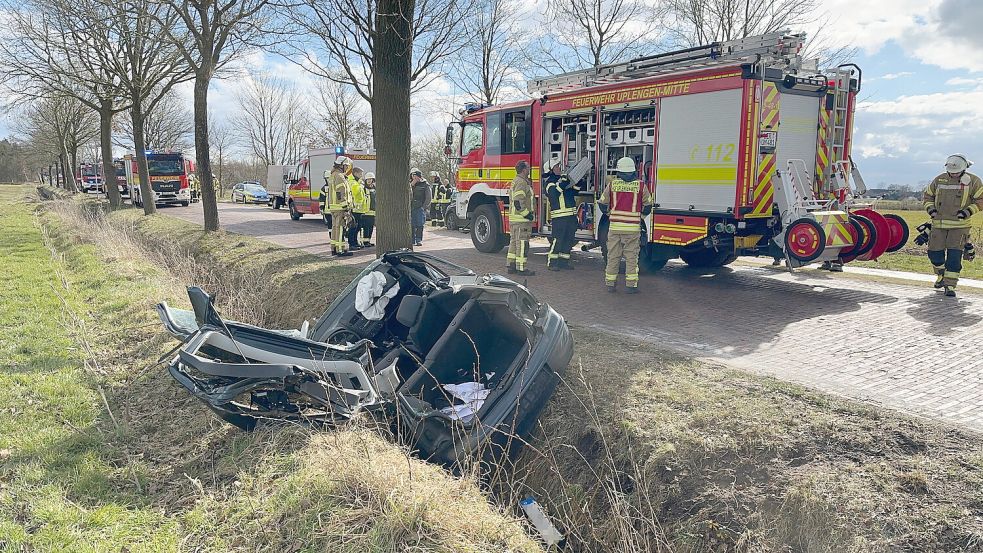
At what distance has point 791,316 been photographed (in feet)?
23.0

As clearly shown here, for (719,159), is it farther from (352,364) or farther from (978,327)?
(352,364)

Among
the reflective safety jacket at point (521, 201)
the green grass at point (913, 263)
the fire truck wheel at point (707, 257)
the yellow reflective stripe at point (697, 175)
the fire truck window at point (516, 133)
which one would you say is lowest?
the green grass at point (913, 263)

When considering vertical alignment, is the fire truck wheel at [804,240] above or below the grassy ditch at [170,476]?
A: above

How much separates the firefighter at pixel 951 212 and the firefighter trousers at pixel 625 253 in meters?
3.82

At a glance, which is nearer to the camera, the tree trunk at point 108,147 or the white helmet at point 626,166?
the white helmet at point 626,166

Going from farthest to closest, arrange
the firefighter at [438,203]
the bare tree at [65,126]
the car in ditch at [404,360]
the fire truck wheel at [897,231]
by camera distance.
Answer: the bare tree at [65,126]
the firefighter at [438,203]
the fire truck wheel at [897,231]
the car in ditch at [404,360]

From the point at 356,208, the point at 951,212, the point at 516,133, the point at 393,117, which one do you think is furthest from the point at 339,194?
the point at 951,212

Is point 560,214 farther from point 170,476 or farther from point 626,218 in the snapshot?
point 170,476

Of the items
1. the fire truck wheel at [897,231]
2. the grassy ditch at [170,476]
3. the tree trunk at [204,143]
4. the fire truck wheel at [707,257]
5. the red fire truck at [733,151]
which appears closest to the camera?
the grassy ditch at [170,476]

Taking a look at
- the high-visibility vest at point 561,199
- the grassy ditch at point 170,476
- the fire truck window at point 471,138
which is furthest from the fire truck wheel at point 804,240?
the fire truck window at point 471,138

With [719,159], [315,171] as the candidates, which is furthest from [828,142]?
[315,171]

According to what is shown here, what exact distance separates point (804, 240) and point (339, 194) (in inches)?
302

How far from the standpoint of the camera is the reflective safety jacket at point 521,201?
378 inches

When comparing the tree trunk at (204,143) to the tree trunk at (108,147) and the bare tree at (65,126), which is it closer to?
the tree trunk at (108,147)
